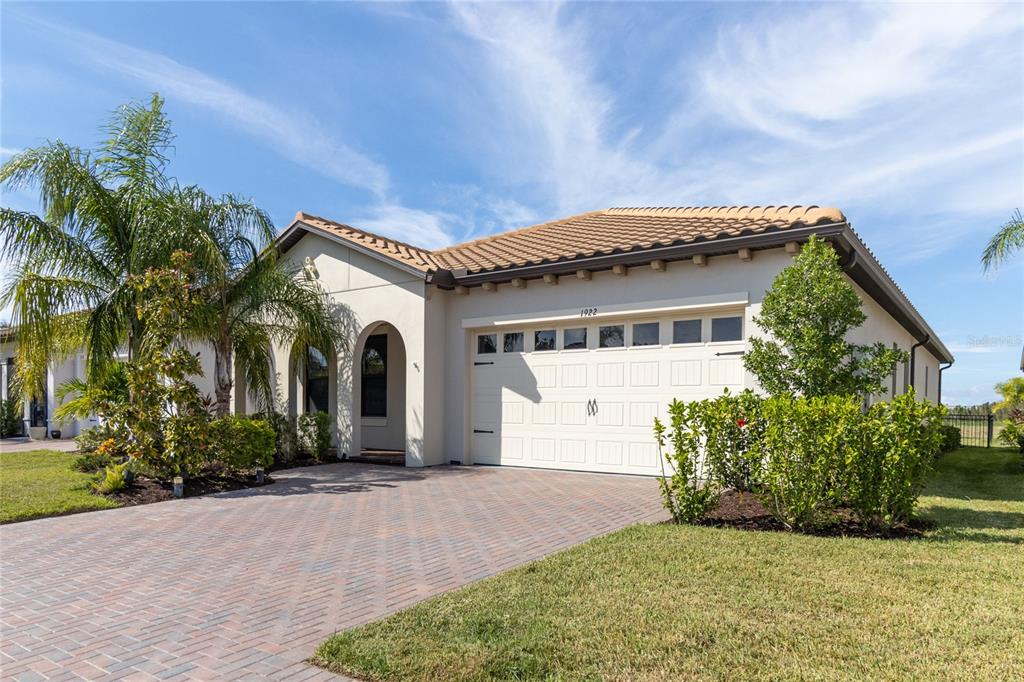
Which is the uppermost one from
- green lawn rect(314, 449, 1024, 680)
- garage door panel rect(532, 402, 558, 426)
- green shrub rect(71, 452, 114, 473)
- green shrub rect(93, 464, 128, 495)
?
garage door panel rect(532, 402, 558, 426)

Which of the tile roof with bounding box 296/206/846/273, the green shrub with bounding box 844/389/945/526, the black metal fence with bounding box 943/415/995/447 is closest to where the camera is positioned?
the green shrub with bounding box 844/389/945/526

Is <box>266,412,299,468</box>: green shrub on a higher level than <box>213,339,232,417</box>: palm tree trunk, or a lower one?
lower

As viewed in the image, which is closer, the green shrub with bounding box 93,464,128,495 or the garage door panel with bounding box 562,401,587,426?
the green shrub with bounding box 93,464,128,495

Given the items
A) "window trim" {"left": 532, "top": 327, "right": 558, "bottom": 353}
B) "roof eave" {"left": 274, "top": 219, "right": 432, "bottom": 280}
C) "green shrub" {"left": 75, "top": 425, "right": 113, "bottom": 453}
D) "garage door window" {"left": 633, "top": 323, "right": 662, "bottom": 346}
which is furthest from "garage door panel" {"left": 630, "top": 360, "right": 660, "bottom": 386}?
"green shrub" {"left": 75, "top": 425, "right": 113, "bottom": 453}

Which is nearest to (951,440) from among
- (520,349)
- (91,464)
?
(520,349)

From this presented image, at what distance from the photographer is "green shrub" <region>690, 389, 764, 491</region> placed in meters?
7.16

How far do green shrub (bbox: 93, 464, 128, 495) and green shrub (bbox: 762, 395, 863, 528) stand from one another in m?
9.32

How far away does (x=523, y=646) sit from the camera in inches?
146

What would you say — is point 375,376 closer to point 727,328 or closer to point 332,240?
point 332,240

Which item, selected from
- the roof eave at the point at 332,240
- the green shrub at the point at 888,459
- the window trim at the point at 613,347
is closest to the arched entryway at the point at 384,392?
the roof eave at the point at 332,240

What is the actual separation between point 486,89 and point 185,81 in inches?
238

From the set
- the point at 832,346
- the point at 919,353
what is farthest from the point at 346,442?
the point at 919,353

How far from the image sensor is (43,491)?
9.62m

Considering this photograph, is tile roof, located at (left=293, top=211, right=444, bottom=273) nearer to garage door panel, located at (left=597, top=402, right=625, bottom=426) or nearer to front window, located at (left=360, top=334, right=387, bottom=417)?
front window, located at (left=360, top=334, right=387, bottom=417)
